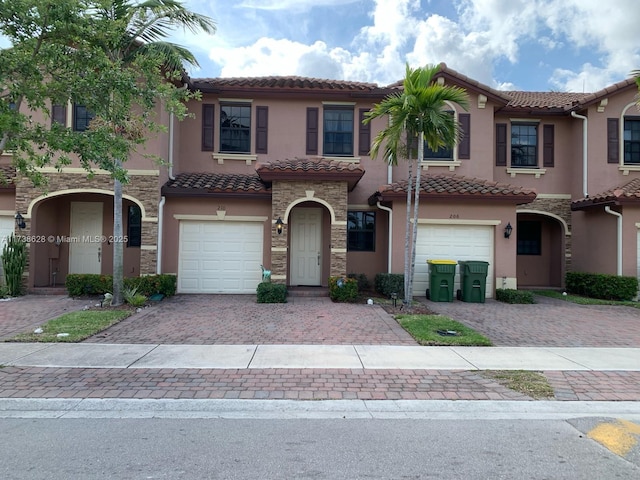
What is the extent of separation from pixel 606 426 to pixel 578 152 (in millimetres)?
13352

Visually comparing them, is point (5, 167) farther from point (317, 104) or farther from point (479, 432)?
point (479, 432)

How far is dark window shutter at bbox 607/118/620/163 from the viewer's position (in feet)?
46.0

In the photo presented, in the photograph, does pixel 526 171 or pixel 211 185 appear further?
pixel 526 171

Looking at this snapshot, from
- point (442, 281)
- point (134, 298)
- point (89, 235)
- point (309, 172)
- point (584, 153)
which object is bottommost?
point (134, 298)

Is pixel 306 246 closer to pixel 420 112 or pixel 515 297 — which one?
pixel 420 112

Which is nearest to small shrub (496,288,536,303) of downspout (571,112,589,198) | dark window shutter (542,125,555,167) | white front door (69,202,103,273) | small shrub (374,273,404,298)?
small shrub (374,273,404,298)

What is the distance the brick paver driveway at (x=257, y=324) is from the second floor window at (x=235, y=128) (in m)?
5.77

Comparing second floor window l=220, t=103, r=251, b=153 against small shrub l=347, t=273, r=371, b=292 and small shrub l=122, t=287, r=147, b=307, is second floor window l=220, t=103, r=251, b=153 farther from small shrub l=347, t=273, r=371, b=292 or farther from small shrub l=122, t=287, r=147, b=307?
small shrub l=122, t=287, r=147, b=307

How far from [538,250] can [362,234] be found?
7.48 meters

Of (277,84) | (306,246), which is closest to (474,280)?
(306,246)

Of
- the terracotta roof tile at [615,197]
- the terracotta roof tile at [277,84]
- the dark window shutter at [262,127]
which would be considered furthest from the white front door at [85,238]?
the terracotta roof tile at [615,197]

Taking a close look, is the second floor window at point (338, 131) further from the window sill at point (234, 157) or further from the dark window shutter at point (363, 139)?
the window sill at point (234, 157)

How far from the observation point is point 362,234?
13602 millimetres

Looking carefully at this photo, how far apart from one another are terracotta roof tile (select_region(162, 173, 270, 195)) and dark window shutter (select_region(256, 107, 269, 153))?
56.4 inches
